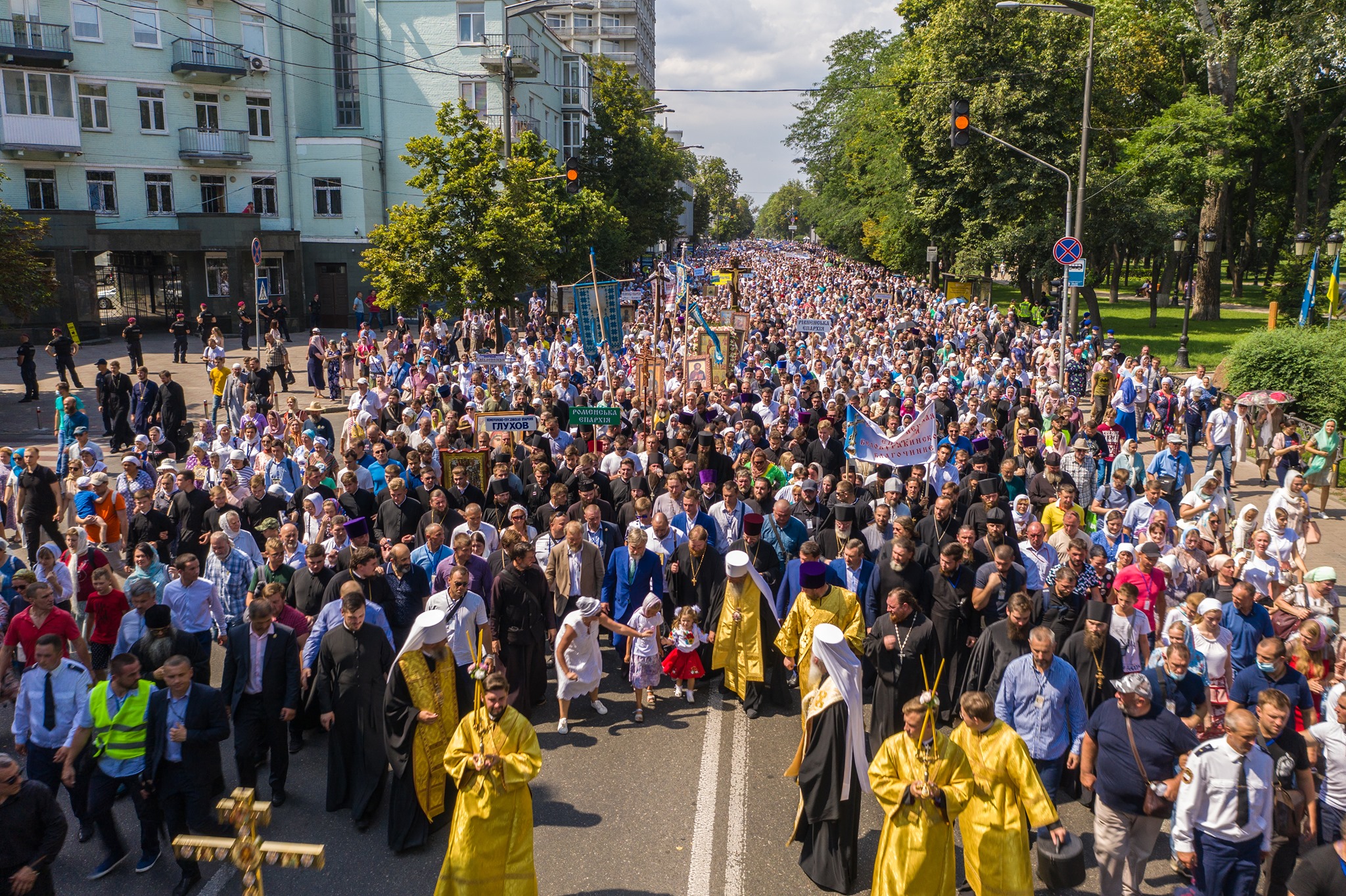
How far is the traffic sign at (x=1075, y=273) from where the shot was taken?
22.0 m

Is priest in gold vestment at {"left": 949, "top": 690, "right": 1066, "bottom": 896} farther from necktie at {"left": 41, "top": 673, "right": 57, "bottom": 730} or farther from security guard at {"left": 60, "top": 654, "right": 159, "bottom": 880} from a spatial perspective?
necktie at {"left": 41, "top": 673, "right": 57, "bottom": 730}

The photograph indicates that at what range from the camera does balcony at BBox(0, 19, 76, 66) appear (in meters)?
33.7

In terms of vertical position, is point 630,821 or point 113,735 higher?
point 113,735

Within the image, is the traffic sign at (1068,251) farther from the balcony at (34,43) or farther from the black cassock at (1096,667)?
the balcony at (34,43)

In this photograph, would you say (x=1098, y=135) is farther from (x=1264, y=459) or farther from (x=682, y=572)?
(x=682, y=572)

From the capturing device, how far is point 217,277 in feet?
128

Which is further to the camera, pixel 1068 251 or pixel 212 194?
pixel 212 194

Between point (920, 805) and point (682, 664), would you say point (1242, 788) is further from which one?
point (682, 664)

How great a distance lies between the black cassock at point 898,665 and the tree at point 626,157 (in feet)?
138

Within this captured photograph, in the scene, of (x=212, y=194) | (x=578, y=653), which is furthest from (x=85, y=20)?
(x=578, y=653)

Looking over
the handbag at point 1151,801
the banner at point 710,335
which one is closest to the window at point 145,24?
the banner at point 710,335

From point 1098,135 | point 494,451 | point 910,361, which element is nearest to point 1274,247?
point 1098,135

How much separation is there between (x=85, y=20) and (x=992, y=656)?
4018 centimetres

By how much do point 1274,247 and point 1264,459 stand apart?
4546 cm
